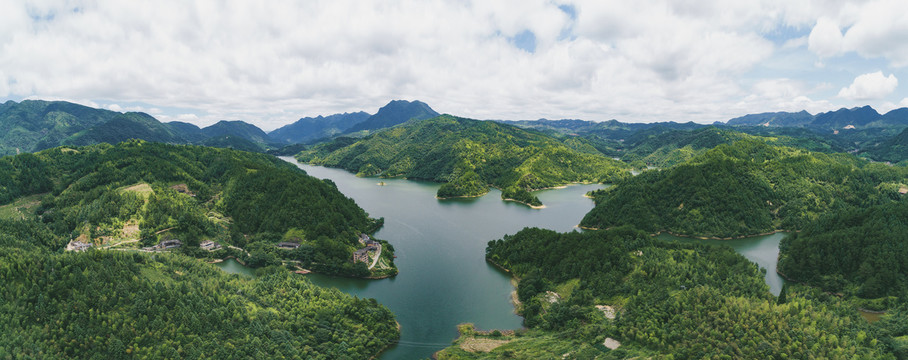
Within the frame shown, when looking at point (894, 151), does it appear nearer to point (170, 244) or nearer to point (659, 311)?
point (659, 311)

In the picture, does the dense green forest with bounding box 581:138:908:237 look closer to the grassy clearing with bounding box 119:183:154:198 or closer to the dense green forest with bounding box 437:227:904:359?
the dense green forest with bounding box 437:227:904:359

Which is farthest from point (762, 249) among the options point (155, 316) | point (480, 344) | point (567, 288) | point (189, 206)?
point (189, 206)

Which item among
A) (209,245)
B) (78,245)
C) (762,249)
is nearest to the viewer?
(78,245)

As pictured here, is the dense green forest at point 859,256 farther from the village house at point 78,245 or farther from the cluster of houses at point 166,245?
the village house at point 78,245

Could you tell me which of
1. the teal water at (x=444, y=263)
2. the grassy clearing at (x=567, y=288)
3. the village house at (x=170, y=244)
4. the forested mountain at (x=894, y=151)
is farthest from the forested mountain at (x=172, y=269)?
the forested mountain at (x=894, y=151)

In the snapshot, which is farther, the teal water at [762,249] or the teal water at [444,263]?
the teal water at [762,249]

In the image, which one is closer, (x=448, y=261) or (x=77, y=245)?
(x=77, y=245)

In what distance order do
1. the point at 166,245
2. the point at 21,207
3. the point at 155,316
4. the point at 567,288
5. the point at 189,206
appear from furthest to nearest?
the point at 21,207, the point at 189,206, the point at 166,245, the point at 567,288, the point at 155,316
